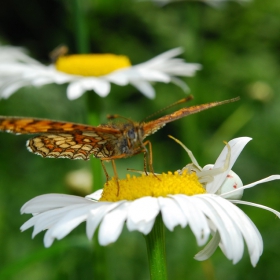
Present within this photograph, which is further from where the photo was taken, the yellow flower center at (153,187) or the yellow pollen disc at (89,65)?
the yellow pollen disc at (89,65)

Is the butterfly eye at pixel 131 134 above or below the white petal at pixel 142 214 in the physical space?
above

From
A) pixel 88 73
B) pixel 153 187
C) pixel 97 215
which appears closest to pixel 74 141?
pixel 153 187

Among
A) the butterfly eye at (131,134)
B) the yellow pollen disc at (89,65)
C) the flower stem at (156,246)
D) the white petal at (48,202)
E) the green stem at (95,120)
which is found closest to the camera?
the flower stem at (156,246)

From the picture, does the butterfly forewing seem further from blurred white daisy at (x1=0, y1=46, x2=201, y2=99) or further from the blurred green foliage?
blurred white daisy at (x1=0, y1=46, x2=201, y2=99)

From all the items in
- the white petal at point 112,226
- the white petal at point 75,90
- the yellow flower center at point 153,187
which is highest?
the white petal at point 75,90

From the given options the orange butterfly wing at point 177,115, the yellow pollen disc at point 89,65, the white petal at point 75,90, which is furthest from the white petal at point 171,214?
the yellow pollen disc at point 89,65

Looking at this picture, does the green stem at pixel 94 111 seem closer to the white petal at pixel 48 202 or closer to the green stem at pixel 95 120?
the green stem at pixel 95 120

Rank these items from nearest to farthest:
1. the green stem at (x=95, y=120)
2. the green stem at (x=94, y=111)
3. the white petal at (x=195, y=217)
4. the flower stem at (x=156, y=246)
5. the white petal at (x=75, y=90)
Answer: the white petal at (x=195, y=217)
the flower stem at (x=156, y=246)
the green stem at (x=95, y=120)
the green stem at (x=94, y=111)
the white petal at (x=75, y=90)
